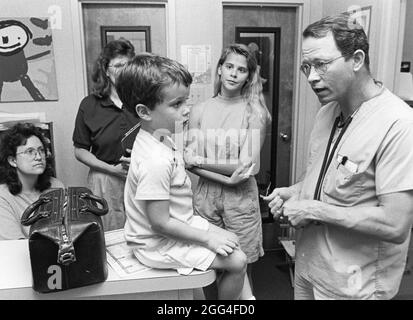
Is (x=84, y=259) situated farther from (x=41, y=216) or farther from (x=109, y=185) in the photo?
(x=109, y=185)

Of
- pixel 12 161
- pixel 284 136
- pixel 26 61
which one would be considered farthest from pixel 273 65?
pixel 12 161

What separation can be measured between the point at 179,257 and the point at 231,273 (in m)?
0.17

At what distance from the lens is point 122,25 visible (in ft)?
8.57

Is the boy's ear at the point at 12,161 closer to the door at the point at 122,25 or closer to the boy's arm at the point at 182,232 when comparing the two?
the door at the point at 122,25

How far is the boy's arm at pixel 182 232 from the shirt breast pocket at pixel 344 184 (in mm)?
325

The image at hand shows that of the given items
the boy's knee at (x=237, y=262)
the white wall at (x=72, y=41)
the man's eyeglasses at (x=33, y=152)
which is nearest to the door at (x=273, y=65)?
the white wall at (x=72, y=41)

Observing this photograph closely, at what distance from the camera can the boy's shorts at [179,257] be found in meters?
1.06

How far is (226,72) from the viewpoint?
198cm

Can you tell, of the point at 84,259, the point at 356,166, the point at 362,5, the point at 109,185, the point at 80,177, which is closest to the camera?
the point at 84,259

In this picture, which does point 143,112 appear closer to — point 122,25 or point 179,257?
point 179,257

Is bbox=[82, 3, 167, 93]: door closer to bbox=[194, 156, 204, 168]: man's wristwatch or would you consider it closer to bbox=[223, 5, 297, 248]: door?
bbox=[223, 5, 297, 248]: door

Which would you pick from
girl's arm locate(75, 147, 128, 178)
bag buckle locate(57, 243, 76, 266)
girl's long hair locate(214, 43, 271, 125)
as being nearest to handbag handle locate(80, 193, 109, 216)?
bag buckle locate(57, 243, 76, 266)
